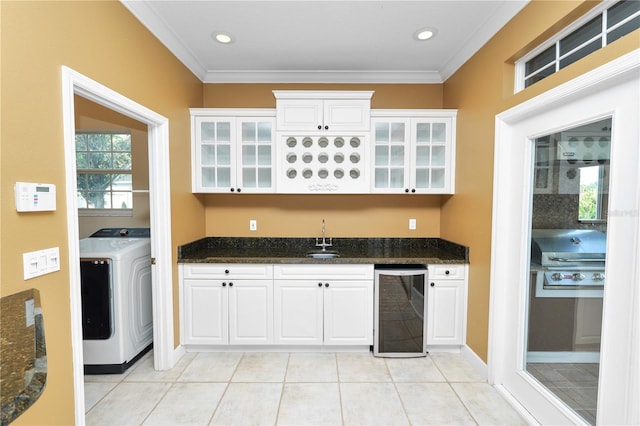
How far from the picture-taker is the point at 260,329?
2582mm

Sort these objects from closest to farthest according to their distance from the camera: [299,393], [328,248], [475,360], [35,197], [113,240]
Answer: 1. [35,197]
2. [299,393]
3. [475,360]
4. [113,240]
5. [328,248]

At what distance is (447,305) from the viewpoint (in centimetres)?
256

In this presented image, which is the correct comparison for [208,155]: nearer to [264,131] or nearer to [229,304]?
[264,131]

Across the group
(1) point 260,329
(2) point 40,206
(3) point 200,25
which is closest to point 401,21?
(3) point 200,25

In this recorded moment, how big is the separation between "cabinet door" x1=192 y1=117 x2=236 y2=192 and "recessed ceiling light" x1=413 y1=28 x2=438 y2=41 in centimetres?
182

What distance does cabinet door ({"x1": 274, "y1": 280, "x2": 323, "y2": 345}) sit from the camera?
2.57 metres

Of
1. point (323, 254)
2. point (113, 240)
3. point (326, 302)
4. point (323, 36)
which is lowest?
point (326, 302)

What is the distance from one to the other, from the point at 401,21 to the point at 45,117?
90.0 inches

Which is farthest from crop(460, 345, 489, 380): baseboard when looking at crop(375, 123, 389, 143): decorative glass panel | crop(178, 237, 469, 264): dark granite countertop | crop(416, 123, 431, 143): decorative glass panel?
crop(375, 123, 389, 143): decorative glass panel

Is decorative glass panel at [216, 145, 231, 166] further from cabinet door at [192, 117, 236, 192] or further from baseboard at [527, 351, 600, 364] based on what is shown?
baseboard at [527, 351, 600, 364]

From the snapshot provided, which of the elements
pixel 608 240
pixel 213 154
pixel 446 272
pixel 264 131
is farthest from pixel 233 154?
pixel 608 240

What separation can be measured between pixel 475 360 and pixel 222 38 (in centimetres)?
344

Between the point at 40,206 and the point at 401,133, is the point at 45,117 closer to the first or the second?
the point at 40,206

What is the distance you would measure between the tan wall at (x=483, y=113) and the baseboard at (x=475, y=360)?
0.17ft
